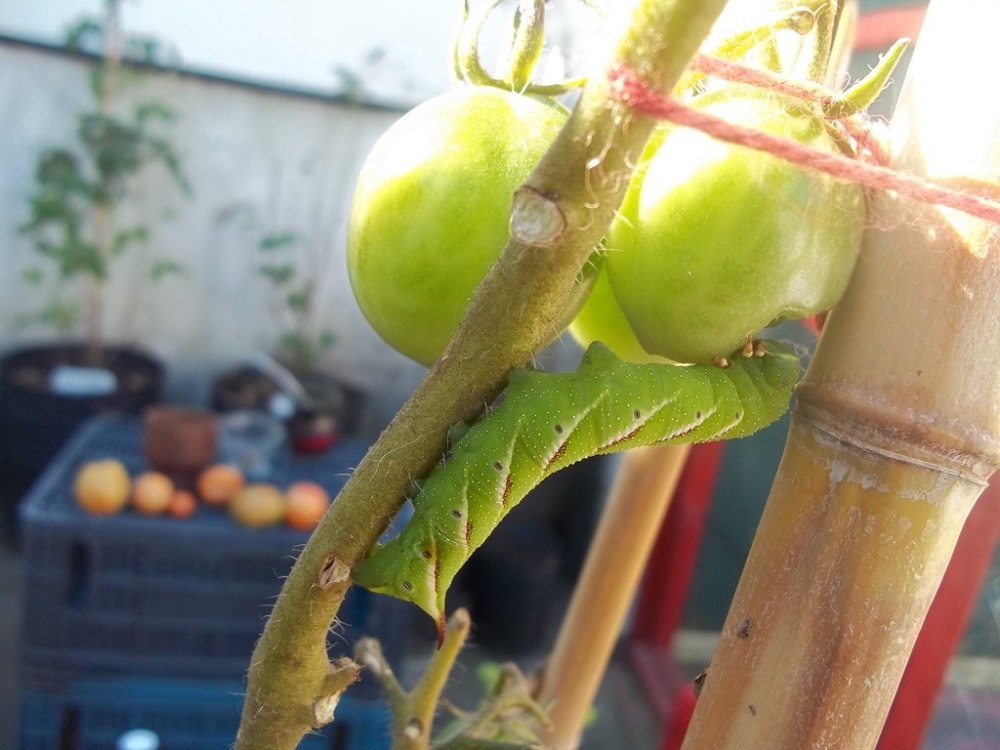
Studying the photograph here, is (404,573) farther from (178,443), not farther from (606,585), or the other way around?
(178,443)

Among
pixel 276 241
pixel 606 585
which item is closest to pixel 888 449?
pixel 606 585

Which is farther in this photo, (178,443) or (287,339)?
(287,339)

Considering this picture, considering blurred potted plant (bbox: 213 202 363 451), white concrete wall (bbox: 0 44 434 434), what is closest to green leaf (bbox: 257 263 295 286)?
blurred potted plant (bbox: 213 202 363 451)

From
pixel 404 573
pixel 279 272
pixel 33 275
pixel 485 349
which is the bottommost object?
pixel 33 275

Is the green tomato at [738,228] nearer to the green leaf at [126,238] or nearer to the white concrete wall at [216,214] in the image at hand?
the green leaf at [126,238]

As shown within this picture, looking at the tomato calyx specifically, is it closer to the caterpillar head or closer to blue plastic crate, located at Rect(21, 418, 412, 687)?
the caterpillar head

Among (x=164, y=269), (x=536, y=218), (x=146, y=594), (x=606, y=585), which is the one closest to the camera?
(x=536, y=218)

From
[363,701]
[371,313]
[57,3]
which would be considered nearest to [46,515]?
[363,701]
